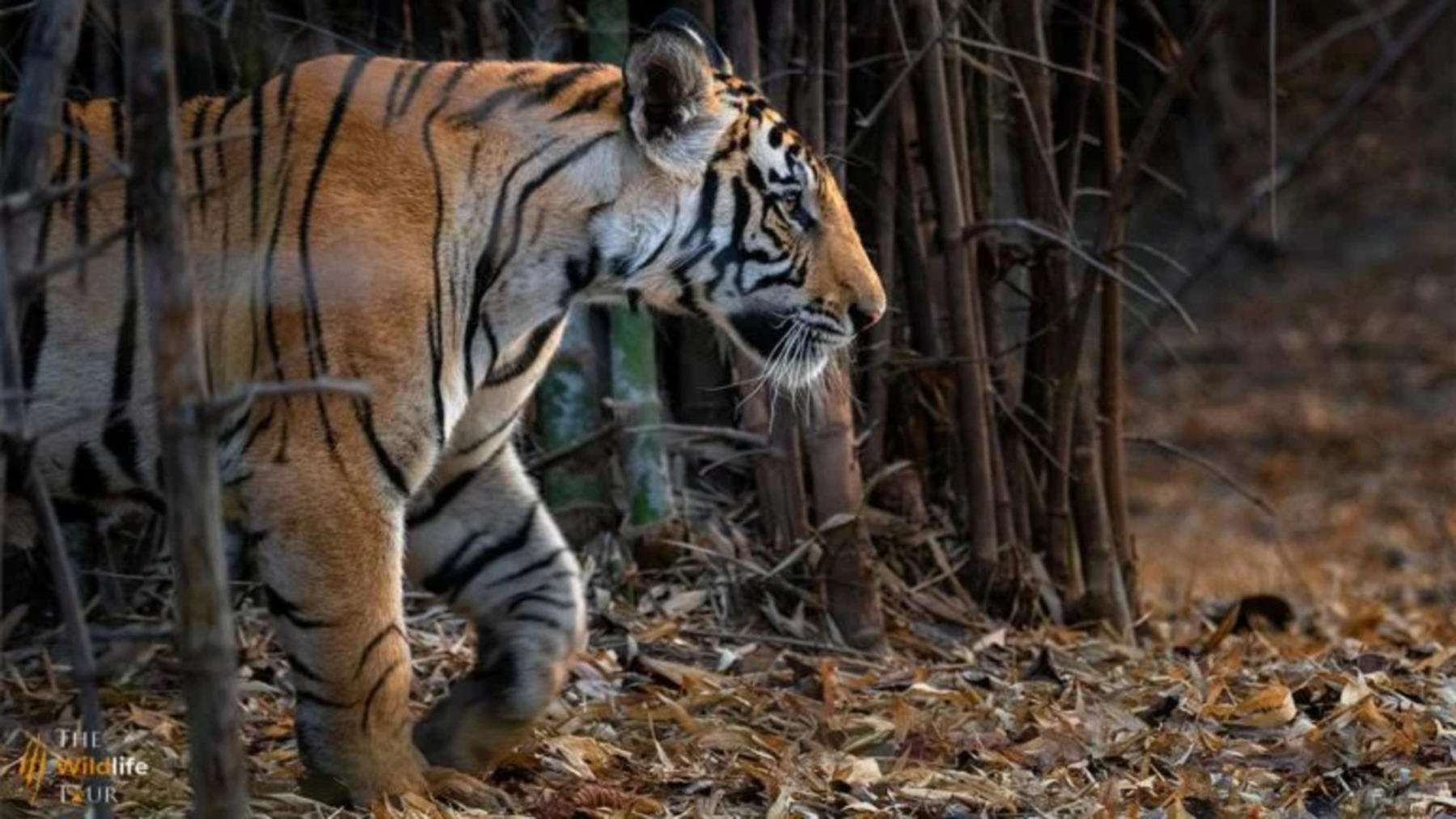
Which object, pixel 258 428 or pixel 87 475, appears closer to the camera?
pixel 258 428

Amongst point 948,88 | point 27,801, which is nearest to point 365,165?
point 27,801

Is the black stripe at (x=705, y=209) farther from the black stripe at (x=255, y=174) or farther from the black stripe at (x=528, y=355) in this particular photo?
the black stripe at (x=255, y=174)

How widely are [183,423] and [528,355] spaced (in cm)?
173

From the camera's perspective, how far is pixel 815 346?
436cm

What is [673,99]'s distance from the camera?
160 inches

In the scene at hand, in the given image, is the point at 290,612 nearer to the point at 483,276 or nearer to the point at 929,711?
the point at 483,276

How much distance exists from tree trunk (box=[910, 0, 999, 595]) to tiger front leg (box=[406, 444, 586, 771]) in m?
1.43

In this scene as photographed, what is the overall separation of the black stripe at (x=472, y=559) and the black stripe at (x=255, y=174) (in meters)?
0.80

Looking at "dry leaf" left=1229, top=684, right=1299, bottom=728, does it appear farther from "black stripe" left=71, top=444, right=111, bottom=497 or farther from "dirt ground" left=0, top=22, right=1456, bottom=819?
"black stripe" left=71, top=444, right=111, bottom=497

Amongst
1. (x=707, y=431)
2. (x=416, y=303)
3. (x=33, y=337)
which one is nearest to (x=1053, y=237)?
(x=707, y=431)

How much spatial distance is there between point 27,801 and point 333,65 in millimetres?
1476

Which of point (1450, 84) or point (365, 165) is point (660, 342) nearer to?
point (365, 165)

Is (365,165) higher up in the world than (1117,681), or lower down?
higher up

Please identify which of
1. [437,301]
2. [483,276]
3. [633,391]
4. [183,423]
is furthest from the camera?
[633,391]
